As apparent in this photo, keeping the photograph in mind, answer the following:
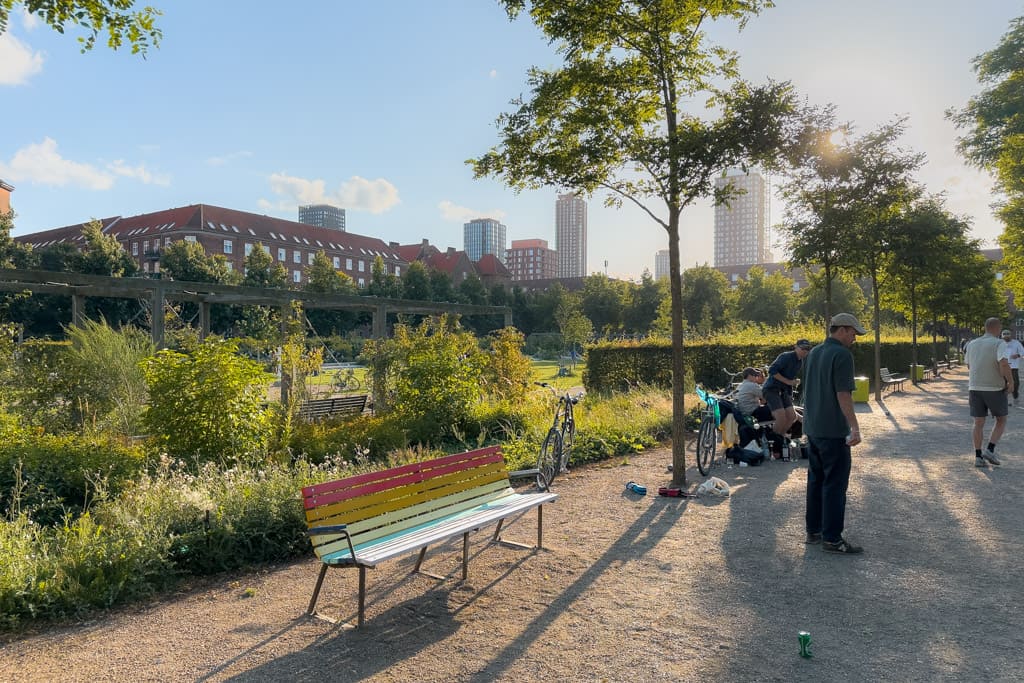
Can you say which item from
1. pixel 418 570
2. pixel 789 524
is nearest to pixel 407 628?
pixel 418 570

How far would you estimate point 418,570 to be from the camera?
15.7 ft

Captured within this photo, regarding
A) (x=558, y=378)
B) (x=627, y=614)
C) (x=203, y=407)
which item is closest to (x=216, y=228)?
(x=558, y=378)

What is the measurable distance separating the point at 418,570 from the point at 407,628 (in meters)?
0.95

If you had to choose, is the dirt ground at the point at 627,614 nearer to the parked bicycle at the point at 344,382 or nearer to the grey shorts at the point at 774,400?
the grey shorts at the point at 774,400

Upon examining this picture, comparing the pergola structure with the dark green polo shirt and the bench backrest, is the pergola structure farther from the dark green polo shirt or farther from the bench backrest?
the dark green polo shirt

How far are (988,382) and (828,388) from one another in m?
4.61

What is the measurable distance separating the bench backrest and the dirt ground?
45cm

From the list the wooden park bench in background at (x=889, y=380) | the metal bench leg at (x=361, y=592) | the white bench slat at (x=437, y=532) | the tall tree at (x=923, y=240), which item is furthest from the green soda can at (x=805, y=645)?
the wooden park bench in background at (x=889, y=380)

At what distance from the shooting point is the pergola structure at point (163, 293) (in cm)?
1132

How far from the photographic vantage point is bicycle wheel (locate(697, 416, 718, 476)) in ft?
26.7

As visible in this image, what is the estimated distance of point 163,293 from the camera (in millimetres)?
11797

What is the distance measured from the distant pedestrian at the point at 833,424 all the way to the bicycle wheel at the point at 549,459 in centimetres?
286

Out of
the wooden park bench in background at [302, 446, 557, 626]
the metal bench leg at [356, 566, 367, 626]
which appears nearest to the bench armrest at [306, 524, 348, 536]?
the wooden park bench in background at [302, 446, 557, 626]

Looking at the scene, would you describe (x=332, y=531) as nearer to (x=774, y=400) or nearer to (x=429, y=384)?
(x=774, y=400)
